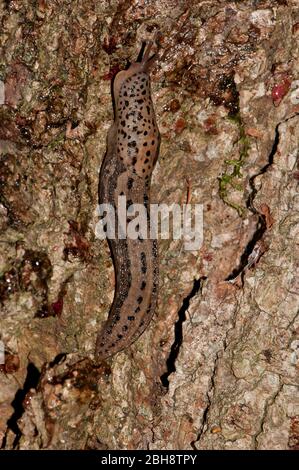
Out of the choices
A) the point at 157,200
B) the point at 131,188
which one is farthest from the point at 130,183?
the point at 157,200

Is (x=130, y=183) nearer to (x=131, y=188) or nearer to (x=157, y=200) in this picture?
(x=131, y=188)

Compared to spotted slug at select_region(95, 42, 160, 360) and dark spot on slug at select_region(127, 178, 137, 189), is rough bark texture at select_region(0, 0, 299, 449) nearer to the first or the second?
spotted slug at select_region(95, 42, 160, 360)

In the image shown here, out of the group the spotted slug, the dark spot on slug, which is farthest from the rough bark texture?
the dark spot on slug

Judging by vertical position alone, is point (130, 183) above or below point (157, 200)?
above

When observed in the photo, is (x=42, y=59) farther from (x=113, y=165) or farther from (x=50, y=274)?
(x=50, y=274)

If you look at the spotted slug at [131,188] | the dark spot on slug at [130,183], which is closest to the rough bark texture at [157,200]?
the spotted slug at [131,188]

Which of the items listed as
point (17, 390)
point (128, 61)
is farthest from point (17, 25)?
point (17, 390)
